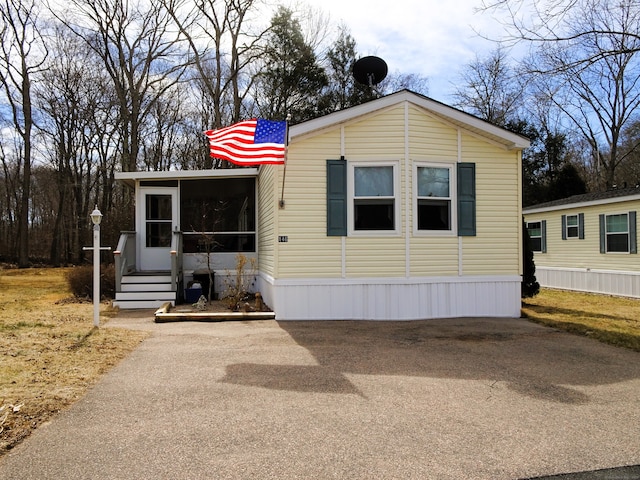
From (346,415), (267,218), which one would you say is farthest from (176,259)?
(346,415)

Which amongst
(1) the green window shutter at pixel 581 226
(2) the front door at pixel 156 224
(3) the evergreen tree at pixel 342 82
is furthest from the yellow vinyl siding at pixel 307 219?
(3) the evergreen tree at pixel 342 82

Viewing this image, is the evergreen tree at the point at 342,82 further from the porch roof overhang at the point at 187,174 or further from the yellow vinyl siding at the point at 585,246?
the porch roof overhang at the point at 187,174

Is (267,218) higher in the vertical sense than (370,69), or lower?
lower

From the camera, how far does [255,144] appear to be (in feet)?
26.0

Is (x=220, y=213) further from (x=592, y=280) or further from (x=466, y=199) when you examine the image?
(x=592, y=280)

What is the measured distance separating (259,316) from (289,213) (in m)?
1.97

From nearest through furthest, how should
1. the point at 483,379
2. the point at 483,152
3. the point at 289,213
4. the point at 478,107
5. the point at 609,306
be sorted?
the point at 483,379
the point at 289,213
the point at 483,152
the point at 609,306
the point at 478,107

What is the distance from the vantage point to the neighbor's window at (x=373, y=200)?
8781mm

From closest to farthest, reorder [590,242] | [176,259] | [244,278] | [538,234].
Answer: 1. [176,259]
2. [244,278]
3. [590,242]
4. [538,234]

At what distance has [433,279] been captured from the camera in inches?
350

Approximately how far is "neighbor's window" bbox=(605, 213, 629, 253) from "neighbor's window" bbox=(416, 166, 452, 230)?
7711 mm

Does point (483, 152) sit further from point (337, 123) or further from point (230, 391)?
point (230, 391)

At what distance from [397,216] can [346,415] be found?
17.6 ft

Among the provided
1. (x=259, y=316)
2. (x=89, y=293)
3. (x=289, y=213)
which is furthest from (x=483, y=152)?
(x=89, y=293)
